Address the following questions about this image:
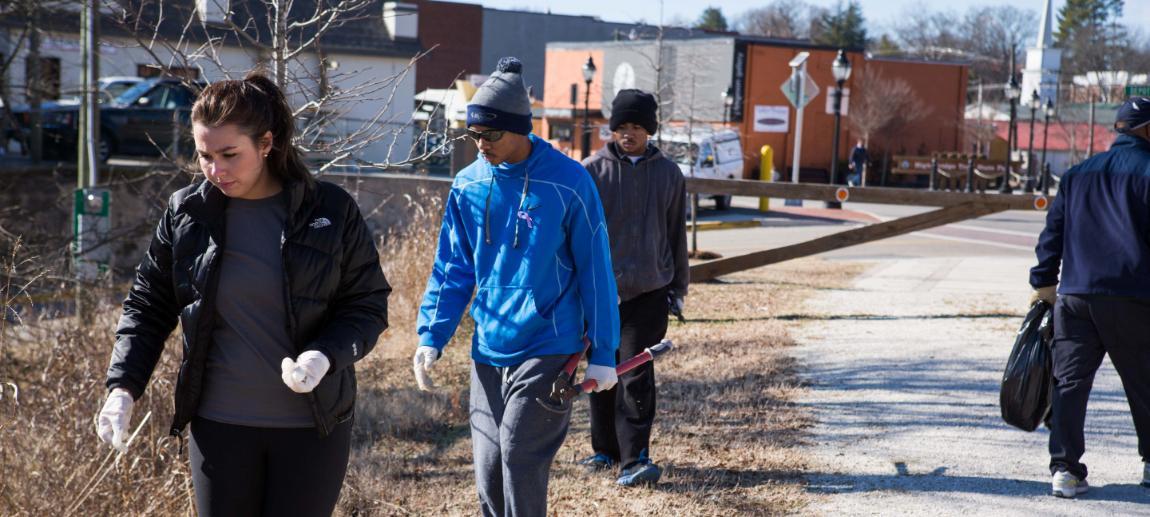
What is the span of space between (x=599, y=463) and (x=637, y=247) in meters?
1.12

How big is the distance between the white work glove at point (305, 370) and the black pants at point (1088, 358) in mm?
3544

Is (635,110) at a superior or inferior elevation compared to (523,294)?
superior

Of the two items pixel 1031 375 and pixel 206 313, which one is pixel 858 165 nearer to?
pixel 1031 375

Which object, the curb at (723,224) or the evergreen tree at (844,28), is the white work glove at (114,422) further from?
the evergreen tree at (844,28)

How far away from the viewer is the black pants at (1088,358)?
4930 millimetres

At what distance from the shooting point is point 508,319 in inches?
148

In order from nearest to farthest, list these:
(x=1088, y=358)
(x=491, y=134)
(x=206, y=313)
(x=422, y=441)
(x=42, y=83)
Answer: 1. (x=206, y=313)
2. (x=491, y=134)
3. (x=1088, y=358)
4. (x=422, y=441)
5. (x=42, y=83)

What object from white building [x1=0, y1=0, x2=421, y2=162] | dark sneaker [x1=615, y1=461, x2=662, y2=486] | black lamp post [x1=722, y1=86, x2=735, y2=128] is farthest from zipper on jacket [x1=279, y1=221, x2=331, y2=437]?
black lamp post [x1=722, y1=86, x2=735, y2=128]

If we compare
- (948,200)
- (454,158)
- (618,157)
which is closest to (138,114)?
(454,158)

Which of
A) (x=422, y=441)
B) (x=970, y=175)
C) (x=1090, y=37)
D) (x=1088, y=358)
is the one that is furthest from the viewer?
(x=1090, y=37)

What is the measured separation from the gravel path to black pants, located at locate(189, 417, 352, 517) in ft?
8.45

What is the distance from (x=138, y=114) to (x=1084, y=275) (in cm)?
1920

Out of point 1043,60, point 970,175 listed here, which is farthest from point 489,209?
point 1043,60

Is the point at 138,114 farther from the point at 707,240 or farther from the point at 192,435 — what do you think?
the point at 192,435
